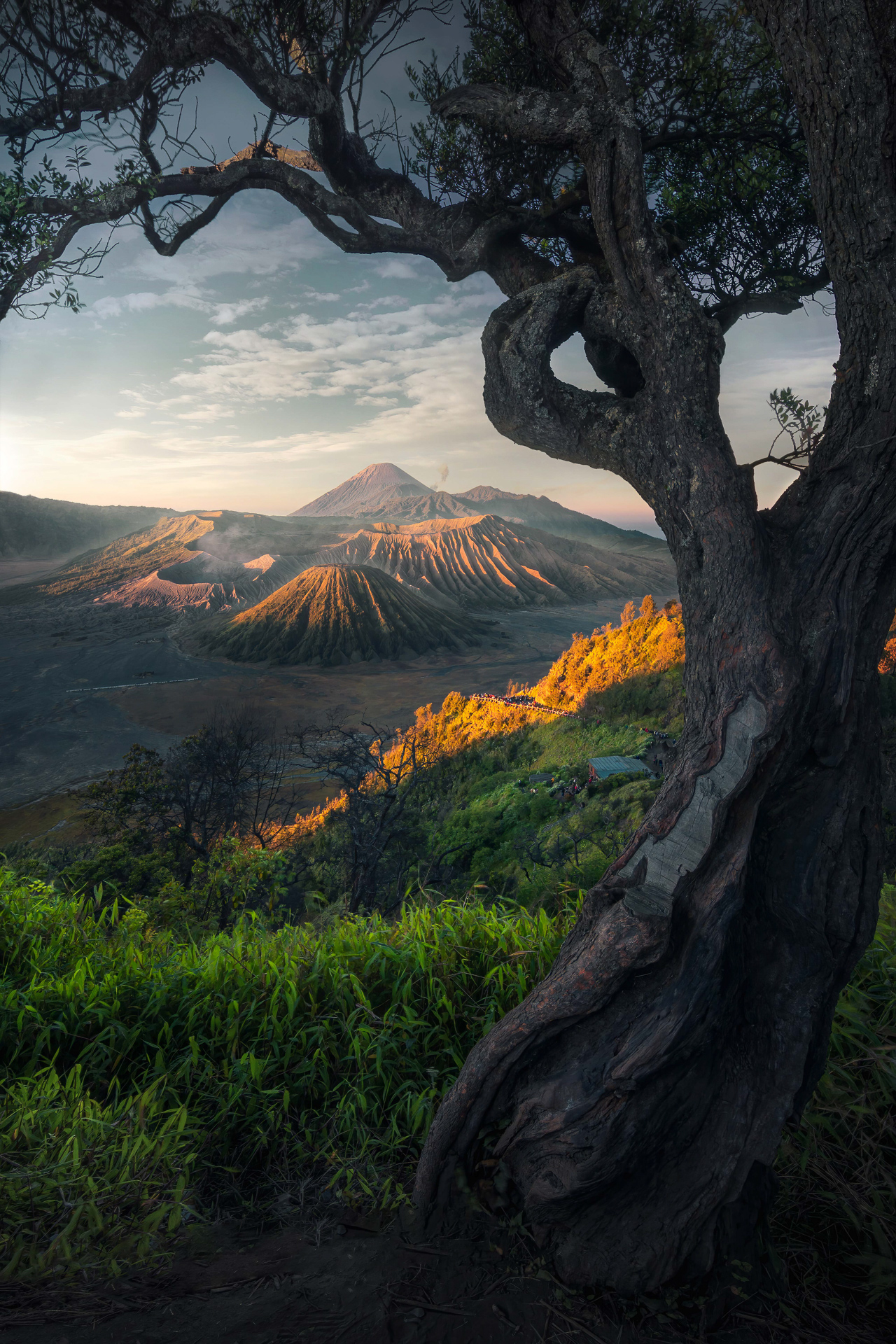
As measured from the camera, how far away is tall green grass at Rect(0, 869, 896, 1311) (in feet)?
5.61

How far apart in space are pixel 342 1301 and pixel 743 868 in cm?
151

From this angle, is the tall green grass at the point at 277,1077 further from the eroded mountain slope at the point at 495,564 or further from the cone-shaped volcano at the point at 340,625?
the eroded mountain slope at the point at 495,564

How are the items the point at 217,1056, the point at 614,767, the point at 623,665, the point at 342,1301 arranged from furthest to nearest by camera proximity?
1. the point at 623,665
2. the point at 614,767
3. the point at 217,1056
4. the point at 342,1301

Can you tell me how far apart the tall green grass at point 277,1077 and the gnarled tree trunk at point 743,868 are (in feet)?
1.02

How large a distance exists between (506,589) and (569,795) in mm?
20263

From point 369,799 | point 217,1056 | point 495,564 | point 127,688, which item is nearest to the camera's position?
point 217,1056

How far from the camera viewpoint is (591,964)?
1.72 meters

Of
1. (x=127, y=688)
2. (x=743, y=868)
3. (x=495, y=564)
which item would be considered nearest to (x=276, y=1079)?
(x=743, y=868)

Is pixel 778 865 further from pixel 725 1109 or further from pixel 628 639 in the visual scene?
pixel 628 639

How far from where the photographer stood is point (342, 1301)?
153 cm

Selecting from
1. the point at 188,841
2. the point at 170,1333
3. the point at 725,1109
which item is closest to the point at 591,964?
the point at 725,1109

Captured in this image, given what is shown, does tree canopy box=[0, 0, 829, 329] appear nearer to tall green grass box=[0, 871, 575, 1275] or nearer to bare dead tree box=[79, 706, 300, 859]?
tall green grass box=[0, 871, 575, 1275]

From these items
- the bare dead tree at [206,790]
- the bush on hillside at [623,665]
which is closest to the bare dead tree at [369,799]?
the bare dead tree at [206,790]

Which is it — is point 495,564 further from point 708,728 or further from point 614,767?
point 708,728
